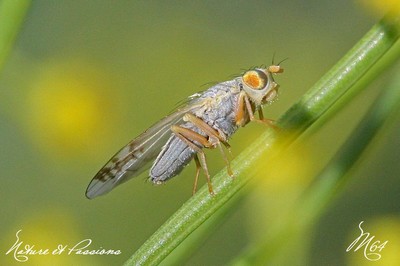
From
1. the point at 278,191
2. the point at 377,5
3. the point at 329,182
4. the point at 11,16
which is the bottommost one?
the point at 329,182

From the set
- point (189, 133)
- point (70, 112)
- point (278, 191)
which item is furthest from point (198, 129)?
point (70, 112)

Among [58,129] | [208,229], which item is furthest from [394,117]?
[58,129]

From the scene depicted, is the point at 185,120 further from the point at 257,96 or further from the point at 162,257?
the point at 162,257

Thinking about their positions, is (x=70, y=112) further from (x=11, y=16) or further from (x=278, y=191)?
(x=11, y=16)

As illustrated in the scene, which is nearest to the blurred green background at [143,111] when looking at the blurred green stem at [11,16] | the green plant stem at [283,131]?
the green plant stem at [283,131]

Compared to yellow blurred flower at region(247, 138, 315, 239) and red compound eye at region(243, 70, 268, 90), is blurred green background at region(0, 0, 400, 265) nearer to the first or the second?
yellow blurred flower at region(247, 138, 315, 239)

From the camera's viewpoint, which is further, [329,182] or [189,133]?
[189,133]
